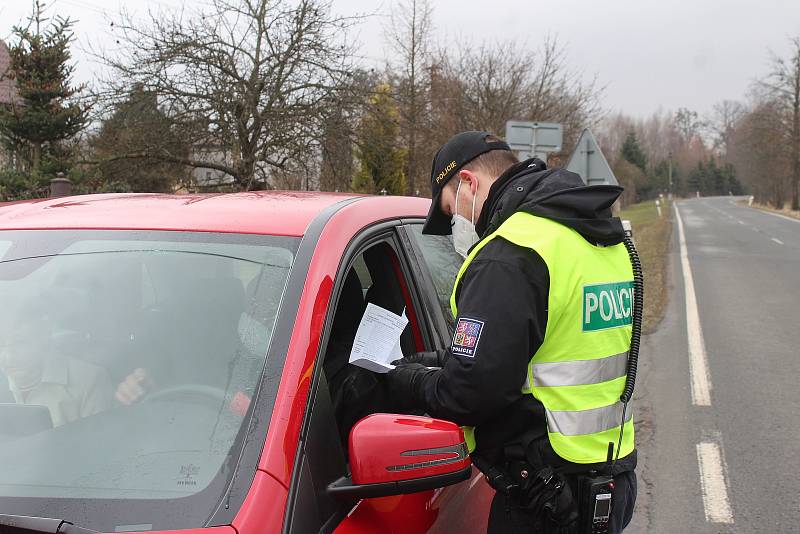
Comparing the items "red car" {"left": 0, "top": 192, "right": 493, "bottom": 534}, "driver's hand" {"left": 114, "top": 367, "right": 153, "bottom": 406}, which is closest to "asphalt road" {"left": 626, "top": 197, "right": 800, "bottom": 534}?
"red car" {"left": 0, "top": 192, "right": 493, "bottom": 534}

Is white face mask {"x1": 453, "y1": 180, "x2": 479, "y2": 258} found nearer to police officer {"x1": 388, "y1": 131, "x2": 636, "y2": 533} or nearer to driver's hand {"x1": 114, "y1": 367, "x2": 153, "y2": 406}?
police officer {"x1": 388, "y1": 131, "x2": 636, "y2": 533}

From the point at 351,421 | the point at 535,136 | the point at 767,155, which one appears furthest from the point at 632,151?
the point at 351,421

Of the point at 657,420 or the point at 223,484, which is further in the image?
the point at 657,420

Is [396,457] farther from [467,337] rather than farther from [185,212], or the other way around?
[185,212]

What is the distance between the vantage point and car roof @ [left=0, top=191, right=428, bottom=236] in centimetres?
188

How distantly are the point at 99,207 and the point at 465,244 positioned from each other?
1123mm

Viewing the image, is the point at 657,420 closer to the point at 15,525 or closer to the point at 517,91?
the point at 15,525

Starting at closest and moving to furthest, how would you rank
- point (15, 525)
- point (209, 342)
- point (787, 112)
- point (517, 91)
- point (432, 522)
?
point (15, 525), point (209, 342), point (432, 522), point (517, 91), point (787, 112)

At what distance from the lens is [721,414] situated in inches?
237

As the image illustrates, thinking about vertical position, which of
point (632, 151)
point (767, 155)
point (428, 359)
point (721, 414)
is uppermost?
point (632, 151)

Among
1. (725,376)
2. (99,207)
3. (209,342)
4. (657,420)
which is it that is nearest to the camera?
(209,342)

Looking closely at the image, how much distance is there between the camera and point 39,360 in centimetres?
172

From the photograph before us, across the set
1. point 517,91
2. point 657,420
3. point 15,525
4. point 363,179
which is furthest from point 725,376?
point 517,91

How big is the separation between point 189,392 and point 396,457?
49 cm
